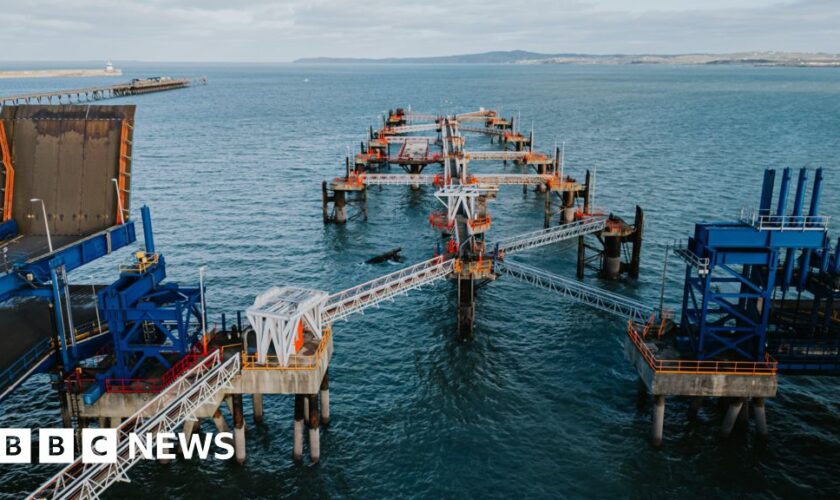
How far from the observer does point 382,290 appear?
4597cm

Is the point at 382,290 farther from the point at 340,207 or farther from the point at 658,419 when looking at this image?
the point at 340,207

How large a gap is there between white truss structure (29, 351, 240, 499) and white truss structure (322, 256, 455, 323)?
772 centimetres

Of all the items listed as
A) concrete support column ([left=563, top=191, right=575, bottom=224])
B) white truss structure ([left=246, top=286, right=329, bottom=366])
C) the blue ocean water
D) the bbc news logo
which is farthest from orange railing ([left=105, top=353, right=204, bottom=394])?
concrete support column ([left=563, top=191, right=575, bottom=224])

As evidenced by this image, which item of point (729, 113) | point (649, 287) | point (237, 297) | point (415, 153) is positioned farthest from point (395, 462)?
point (729, 113)

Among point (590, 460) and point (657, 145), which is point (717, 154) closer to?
point (657, 145)

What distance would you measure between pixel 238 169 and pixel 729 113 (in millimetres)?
149999

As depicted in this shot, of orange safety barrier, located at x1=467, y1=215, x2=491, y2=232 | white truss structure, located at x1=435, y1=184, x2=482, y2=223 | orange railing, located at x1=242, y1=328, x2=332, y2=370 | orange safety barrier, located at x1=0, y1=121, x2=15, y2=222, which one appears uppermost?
orange safety barrier, located at x1=0, y1=121, x2=15, y2=222

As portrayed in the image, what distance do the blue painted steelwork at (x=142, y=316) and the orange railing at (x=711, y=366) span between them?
24958 millimetres

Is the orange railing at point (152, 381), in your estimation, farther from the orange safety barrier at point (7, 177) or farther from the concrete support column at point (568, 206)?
the concrete support column at point (568, 206)

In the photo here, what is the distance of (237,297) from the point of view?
56156mm

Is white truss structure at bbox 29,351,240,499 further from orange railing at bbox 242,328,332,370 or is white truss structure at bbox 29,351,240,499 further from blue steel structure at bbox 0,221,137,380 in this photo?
blue steel structure at bbox 0,221,137,380

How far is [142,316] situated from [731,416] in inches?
1258

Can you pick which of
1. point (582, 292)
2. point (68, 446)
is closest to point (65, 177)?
point (68, 446)

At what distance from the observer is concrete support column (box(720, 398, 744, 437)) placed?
35856 mm
